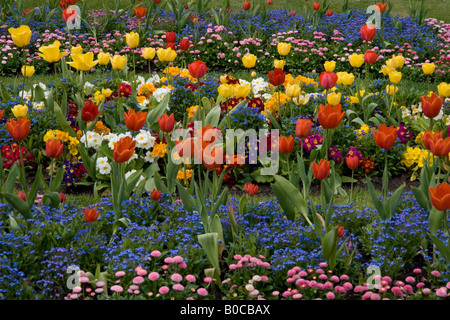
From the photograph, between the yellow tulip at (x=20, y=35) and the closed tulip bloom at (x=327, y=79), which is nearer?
the closed tulip bloom at (x=327, y=79)

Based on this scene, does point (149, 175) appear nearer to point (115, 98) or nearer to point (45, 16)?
point (115, 98)

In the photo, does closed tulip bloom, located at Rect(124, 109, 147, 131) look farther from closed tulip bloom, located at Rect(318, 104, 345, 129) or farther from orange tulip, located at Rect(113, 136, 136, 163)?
closed tulip bloom, located at Rect(318, 104, 345, 129)

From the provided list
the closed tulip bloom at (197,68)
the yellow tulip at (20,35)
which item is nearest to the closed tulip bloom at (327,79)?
the closed tulip bloom at (197,68)

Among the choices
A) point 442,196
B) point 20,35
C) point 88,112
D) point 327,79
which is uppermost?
point 20,35

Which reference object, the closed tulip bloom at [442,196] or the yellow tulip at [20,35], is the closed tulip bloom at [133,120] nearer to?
the closed tulip bloom at [442,196]

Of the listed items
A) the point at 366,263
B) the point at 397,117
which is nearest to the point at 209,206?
the point at 366,263

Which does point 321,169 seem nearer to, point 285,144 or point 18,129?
point 285,144

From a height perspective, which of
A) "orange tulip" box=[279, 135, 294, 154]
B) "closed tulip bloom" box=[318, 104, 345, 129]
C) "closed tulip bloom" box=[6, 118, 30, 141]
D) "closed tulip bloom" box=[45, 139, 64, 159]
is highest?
"closed tulip bloom" box=[318, 104, 345, 129]

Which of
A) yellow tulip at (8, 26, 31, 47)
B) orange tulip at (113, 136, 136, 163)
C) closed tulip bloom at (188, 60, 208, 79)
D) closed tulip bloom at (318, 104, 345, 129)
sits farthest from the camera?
yellow tulip at (8, 26, 31, 47)

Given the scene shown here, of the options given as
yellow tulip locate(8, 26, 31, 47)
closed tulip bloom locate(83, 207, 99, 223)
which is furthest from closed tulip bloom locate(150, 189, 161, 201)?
yellow tulip locate(8, 26, 31, 47)

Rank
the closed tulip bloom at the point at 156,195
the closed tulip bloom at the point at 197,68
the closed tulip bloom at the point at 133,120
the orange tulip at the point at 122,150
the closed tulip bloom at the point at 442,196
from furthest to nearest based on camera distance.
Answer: the closed tulip bloom at the point at 197,68, the closed tulip bloom at the point at 156,195, the closed tulip bloom at the point at 133,120, the orange tulip at the point at 122,150, the closed tulip bloom at the point at 442,196

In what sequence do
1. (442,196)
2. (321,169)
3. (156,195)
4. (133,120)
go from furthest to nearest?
(156,195), (133,120), (321,169), (442,196)

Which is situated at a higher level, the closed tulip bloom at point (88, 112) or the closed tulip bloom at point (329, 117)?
the closed tulip bloom at point (329, 117)

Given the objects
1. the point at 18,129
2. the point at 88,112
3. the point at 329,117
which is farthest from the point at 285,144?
the point at 88,112
